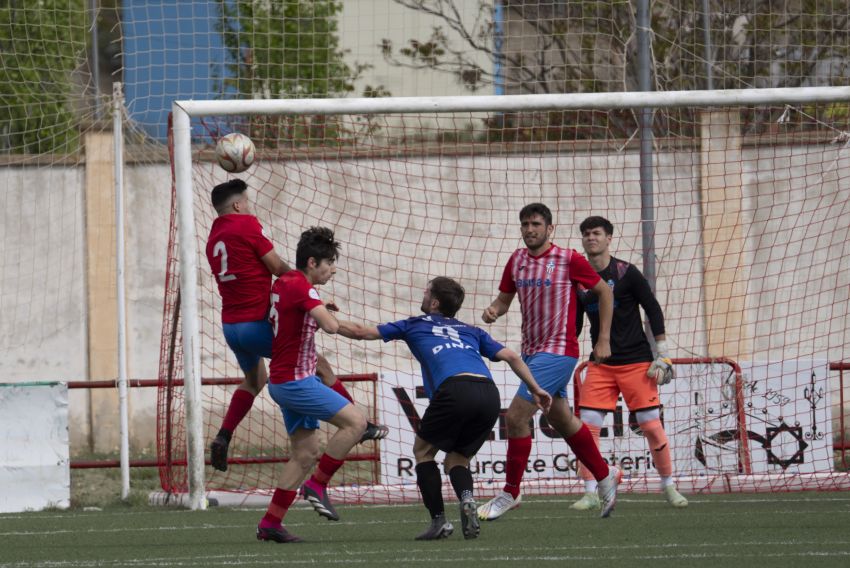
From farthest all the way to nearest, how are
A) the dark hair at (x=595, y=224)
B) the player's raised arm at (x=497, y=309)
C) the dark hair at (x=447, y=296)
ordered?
the dark hair at (x=595, y=224) → the player's raised arm at (x=497, y=309) → the dark hair at (x=447, y=296)

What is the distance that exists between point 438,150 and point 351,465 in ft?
11.2

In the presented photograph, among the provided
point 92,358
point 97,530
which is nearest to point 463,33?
point 92,358

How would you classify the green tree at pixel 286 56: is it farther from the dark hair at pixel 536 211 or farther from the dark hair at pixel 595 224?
the dark hair at pixel 536 211

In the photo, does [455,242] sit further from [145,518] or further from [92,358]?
[145,518]

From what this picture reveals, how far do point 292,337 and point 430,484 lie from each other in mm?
1112

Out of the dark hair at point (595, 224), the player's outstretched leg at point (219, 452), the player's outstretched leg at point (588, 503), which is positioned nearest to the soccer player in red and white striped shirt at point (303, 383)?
the player's outstretched leg at point (219, 452)

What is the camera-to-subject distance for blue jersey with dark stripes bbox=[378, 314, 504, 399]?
23.4 ft

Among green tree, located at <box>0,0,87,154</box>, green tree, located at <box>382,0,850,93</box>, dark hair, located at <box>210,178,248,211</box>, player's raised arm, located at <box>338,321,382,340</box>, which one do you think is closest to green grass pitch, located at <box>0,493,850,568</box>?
player's raised arm, located at <box>338,321,382,340</box>

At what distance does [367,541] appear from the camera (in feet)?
24.3

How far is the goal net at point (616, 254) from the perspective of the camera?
35.5ft

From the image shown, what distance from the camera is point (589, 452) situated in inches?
325

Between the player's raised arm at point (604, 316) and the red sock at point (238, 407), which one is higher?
the player's raised arm at point (604, 316)

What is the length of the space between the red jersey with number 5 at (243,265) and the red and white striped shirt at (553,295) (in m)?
1.69

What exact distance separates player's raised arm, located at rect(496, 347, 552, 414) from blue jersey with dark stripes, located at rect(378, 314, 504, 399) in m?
0.14
